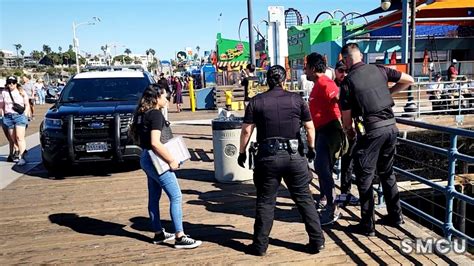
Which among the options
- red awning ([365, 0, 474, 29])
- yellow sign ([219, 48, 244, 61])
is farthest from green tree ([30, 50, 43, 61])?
Answer: red awning ([365, 0, 474, 29])

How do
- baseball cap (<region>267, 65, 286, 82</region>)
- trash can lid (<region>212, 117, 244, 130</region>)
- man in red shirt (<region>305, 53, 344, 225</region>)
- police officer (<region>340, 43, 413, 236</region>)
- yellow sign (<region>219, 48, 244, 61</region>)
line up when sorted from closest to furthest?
1. baseball cap (<region>267, 65, 286, 82</region>)
2. police officer (<region>340, 43, 413, 236</region>)
3. man in red shirt (<region>305, 53, 344, 225</region>)
4. trash can lid (<region>212, 117, 244, 130</region>)
5. yellow sign (<region>219, 48, 244, 61</region>)

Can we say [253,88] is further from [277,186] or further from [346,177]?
[277,186]

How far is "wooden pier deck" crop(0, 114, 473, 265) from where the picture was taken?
12.6ft

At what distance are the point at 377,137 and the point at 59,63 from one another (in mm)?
111057

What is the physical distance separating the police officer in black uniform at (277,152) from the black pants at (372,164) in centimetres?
60

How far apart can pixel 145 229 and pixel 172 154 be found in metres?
1.26

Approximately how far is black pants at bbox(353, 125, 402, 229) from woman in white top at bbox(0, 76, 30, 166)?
7022mm

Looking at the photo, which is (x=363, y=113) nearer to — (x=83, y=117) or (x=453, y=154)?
(x=453, y=154)

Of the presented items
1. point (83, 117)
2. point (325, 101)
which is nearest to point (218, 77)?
point (83, 117)

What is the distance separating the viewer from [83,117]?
6.80 m

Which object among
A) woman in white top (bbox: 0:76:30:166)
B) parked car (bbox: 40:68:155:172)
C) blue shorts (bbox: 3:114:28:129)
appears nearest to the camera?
parked car (bbox: 40:68:155:172)

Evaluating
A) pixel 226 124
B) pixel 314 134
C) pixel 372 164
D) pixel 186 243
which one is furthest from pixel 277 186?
pixel 226 124

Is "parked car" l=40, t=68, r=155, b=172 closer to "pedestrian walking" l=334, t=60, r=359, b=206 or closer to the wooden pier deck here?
the wooden pier deck

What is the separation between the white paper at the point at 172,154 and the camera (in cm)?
392
